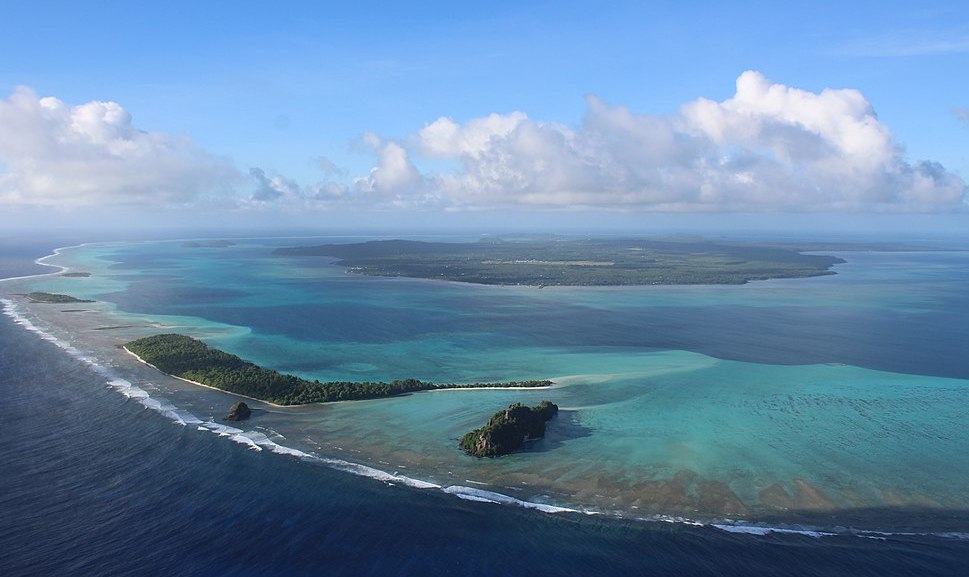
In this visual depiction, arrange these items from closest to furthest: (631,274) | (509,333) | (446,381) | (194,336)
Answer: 1. (446,381)
2. (194,336)
3. (509,333)
4. (631,274)

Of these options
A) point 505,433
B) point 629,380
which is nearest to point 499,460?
point 505,433

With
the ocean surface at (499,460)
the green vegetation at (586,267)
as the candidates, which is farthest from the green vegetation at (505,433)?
the green vegetation at (586,267)

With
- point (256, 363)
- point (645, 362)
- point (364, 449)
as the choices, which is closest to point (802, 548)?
point (364, 449)

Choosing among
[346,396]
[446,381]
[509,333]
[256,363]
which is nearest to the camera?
[346,396]

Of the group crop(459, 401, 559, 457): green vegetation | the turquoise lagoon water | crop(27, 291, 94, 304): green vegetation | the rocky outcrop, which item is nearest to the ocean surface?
the turquoise lagoon water

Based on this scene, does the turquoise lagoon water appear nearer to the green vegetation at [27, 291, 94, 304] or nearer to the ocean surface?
the ocean surface

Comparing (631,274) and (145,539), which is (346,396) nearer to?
(145,539)

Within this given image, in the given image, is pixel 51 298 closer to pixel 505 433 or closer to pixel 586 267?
pixel 505 433
